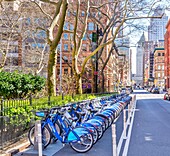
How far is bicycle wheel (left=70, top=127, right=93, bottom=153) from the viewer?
7715mm

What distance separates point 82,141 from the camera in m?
7.83

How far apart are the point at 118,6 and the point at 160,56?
120027 mm

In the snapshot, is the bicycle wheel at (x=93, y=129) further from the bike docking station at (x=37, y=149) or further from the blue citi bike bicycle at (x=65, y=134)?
the bike docking station at (x=37, y=149)

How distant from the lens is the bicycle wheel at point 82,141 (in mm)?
7715

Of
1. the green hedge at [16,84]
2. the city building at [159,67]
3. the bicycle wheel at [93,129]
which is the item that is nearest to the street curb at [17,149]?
the bicycle wheel at [93,129]

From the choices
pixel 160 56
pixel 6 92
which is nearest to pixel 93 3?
pixel 6 92

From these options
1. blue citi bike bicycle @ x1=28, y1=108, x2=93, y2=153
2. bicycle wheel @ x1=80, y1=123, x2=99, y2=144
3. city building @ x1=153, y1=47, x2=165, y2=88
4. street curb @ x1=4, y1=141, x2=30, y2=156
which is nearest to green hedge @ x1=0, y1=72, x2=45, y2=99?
street curb @ x1=4, y1=141, x2=30, y2=156

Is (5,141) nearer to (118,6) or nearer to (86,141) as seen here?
(86,141)

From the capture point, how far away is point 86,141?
804 cm

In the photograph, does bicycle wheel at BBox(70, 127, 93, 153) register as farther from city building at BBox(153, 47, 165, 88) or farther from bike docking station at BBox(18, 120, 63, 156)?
city building at BBox(153, 47, 165, 88)

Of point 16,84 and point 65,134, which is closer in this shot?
point 65,134

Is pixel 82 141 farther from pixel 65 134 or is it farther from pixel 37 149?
pixel 37 149

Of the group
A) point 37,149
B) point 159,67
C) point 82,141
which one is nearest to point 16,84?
point 37,149

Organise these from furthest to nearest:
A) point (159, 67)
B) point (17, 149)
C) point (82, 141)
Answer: point (159, 67), point (82, 141), point (17, 149)
